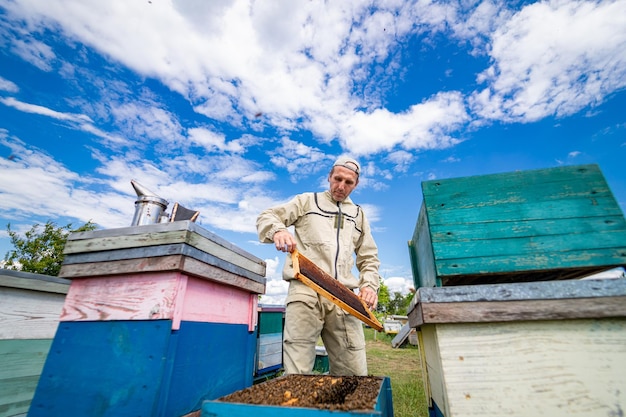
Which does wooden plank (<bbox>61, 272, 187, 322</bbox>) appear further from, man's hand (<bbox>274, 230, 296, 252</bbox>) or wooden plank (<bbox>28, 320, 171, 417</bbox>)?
man's hand (<bbox>274, 230, 296, 252</bbox>)

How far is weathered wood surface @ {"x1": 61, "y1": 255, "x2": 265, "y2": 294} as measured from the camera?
164 cm

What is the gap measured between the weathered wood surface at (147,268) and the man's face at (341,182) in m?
1.20

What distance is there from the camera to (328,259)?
2389mm

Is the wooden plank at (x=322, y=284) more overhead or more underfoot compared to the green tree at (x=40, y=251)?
more underfoot

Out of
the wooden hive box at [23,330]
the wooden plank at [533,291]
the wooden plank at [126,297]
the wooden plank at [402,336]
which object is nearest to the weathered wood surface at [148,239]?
the wooden plank at [126,297]

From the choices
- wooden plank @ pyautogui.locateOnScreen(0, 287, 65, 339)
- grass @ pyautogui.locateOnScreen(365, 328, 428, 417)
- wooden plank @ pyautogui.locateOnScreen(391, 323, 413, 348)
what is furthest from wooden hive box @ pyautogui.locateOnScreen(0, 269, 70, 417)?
wooden plank @ pyautogui.locateOnScreen(391, 323, 413, 348)

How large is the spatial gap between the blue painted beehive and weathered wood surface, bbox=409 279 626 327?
447 mm

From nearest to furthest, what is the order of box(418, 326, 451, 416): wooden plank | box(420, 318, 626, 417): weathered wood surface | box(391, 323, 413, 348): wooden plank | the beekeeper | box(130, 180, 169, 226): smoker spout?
box(420, 318, 626, 417): weathered wood surface < box(418, 326, 451, 416): wooden plank < the beekeeper < box(130, 180, 169, 226): smoker spout < box(391, 323, 413, 348): wooden plank

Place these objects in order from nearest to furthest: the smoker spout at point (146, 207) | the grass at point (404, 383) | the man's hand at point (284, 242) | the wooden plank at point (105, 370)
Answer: the wooden plank at point (105, 370) < the man's hand at point (284, 242) < the smoker spout at point (146, 207) < the grass at point (404, 383)

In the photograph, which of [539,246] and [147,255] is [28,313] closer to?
[147,255]

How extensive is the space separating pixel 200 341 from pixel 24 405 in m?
2.29

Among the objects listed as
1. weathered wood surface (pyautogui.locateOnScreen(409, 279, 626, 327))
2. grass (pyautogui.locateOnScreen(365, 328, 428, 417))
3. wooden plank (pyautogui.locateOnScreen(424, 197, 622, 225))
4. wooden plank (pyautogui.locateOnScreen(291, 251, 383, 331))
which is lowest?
grass (pyautogui.locateOnScreen(365, 328, 428, 417))

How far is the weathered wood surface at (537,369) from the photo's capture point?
44.0 inches

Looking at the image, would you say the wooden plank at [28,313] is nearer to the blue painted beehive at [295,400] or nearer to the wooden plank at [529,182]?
the blue painted beehive at [295,400]
